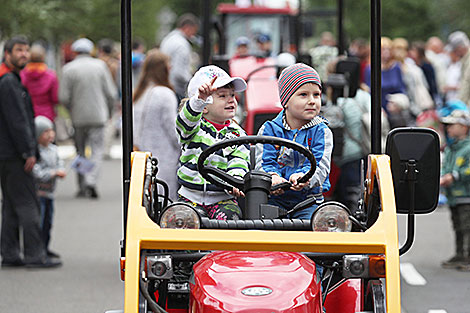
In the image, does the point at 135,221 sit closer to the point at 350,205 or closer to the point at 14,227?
the point at 14,227

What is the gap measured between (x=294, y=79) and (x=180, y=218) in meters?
1.31

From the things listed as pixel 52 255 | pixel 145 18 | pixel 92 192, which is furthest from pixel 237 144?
pixel 145 18

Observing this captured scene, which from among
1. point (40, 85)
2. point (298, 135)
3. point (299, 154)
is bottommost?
point (299, 154)

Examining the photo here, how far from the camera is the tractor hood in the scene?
403 cm

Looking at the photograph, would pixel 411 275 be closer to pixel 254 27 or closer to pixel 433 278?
pixel 433 278

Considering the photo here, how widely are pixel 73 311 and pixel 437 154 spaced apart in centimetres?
387

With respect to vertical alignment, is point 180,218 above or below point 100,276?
above

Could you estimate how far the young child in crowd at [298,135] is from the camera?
5.46 meters

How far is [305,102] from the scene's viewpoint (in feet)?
18.1

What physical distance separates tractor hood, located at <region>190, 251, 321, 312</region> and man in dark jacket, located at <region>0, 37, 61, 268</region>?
527cm

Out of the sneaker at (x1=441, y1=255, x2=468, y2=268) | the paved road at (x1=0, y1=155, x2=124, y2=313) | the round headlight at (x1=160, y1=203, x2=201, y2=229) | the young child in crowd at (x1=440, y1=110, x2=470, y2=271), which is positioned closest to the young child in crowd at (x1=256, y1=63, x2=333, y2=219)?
the round headlight at (x1=160, y1=203, x2=201, y2=229)

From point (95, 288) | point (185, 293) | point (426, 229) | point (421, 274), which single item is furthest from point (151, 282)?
point (426, 229)

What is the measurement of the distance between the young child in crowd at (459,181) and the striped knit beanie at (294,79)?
420 centimetres

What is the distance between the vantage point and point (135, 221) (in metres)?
4.41
